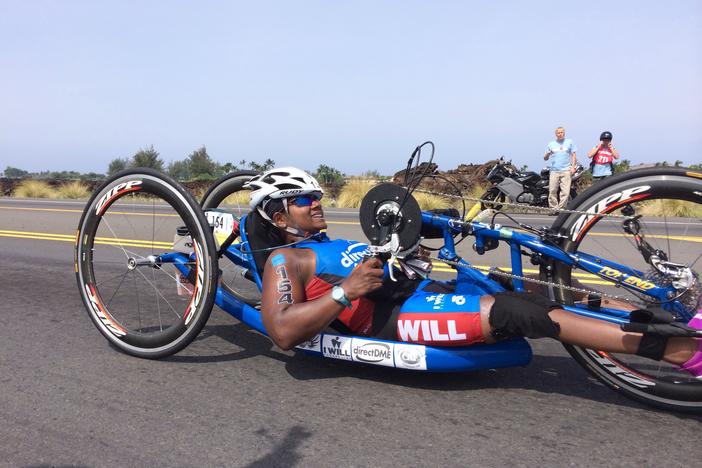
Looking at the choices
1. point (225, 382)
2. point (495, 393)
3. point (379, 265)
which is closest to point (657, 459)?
A: point (495, 393)

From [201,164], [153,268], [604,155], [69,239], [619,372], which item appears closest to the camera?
[619,372]

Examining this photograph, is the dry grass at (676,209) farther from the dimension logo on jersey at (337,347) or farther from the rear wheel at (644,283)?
the dimension logo on jersey at (337,347)

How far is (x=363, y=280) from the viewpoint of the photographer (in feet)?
9.77

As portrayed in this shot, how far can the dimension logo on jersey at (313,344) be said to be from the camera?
344cm

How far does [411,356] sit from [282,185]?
129 centimetres

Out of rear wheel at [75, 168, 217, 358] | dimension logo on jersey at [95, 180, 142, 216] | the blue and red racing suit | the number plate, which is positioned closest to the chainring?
the blue and red racing suit

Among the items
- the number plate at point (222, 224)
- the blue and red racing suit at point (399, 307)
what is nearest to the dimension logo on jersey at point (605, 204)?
the blue and red racing suit at point (399, 307)

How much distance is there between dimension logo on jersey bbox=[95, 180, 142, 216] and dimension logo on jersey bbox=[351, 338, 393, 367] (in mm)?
1920

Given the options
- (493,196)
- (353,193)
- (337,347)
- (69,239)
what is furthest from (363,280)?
(353,193)

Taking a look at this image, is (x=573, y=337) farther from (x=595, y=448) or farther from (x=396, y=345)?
(x=396, y=345)

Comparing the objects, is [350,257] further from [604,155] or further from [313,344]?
[604,155]

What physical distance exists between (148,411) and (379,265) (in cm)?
144

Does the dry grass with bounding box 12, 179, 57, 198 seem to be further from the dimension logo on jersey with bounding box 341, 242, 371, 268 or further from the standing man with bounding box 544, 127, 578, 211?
the dimension logo on jersey with bounding box 341, 242, 371, 268

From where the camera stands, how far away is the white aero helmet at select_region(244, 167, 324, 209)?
3543 millimetres
